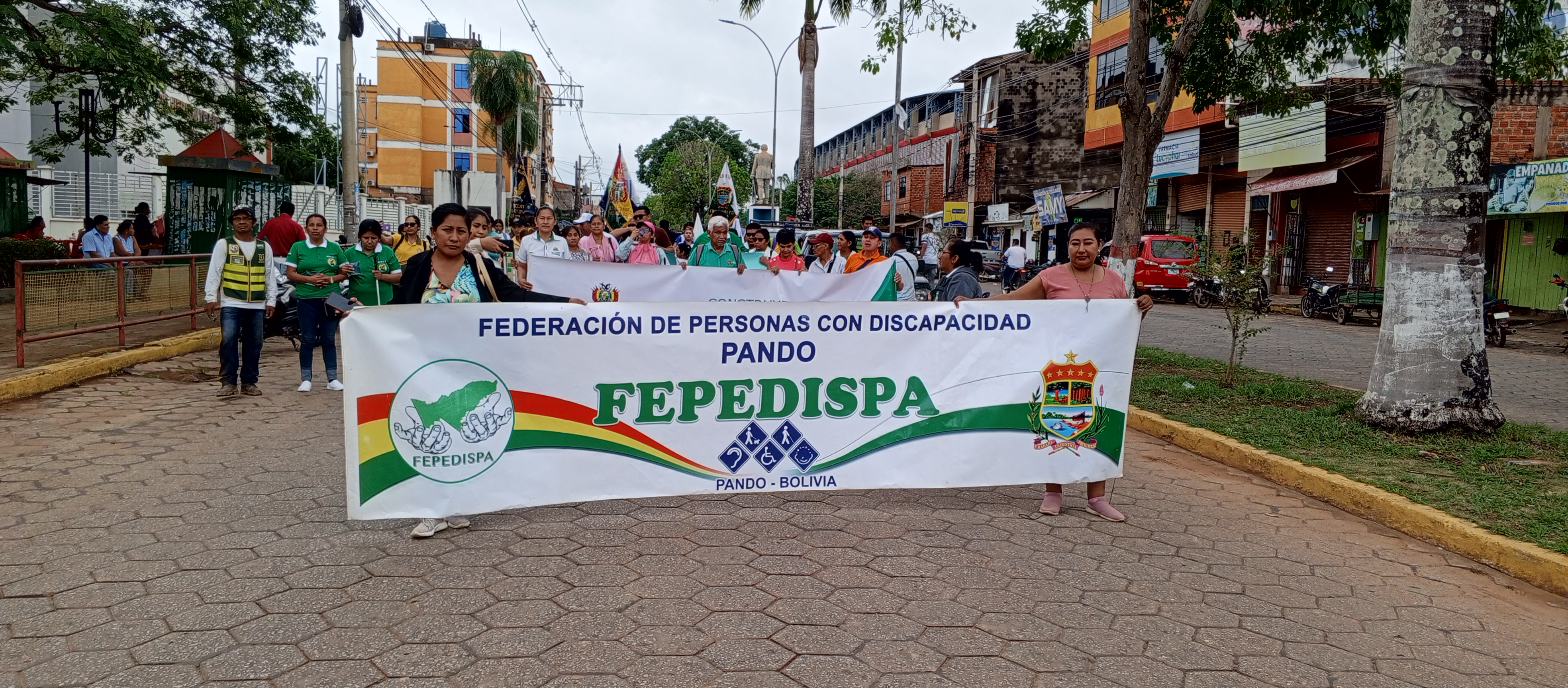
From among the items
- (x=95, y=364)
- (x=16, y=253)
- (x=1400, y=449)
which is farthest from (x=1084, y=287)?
(x=16, y=253)

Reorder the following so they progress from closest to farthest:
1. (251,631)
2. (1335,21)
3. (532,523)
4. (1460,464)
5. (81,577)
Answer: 1. (251,631)
2. (81,577)
3. (532,523)
4. (1460,464)
5. (1335,21)

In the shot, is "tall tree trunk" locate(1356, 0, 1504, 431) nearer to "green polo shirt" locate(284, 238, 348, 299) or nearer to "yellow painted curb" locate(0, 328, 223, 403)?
"green polo shirt" locate(284, 238, 348, 299)

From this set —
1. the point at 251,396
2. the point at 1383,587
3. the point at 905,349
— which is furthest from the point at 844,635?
the point at 251,396

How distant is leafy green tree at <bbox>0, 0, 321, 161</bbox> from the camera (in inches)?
508

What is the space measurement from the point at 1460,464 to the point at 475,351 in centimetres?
594

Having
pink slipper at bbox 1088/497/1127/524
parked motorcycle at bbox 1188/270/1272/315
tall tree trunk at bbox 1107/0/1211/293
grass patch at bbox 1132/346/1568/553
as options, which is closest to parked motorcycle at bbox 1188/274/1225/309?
parked motorcycle at bbox 1188/270/1272/315

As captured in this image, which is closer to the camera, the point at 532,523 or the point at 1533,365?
the point at 532,523

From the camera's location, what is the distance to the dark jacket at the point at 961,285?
651 centimetres

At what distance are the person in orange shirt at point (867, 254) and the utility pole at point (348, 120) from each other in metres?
10.6

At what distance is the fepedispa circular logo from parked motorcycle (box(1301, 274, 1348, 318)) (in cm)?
1931

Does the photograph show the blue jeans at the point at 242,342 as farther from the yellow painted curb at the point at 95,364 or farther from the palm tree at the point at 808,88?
the palm tree at the point at 808,88

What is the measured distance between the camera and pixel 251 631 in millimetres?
3707

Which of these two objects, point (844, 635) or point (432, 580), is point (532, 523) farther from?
point (844, 635)

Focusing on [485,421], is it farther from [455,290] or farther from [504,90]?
[504,90]
